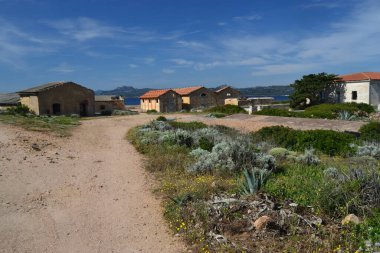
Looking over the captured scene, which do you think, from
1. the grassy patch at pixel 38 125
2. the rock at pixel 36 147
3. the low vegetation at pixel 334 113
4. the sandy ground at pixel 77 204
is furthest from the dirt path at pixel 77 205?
the low vegetation at pixel 334 113

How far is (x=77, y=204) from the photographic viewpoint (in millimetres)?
6984

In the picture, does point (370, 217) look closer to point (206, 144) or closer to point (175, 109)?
point (206, 144)

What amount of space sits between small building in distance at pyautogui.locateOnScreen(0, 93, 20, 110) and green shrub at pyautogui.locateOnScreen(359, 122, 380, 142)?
123 ft

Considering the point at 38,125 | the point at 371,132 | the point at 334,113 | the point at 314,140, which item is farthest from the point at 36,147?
the point at 334,113

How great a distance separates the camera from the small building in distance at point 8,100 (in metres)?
40.7

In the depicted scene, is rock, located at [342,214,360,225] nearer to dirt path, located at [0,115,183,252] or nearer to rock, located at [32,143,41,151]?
dirt path, located at [0,115,183,252]

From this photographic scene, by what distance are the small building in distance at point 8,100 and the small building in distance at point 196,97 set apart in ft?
73.6

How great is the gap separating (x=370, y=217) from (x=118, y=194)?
202 inches

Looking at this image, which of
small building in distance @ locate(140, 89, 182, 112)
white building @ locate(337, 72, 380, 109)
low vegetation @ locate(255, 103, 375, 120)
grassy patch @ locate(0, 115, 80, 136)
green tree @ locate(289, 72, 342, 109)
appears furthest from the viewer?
small building in distance @ locate(140, 89, 182, 112)

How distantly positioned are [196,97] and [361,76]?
887 inches

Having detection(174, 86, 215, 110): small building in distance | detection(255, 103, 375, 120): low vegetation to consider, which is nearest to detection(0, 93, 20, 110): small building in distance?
detection(174, 86, 215, 110): small building in distance

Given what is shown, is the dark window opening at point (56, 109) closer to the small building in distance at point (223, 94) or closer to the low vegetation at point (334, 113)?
the low vegetation at point (334, 113)

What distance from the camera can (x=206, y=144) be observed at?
40.7 feet

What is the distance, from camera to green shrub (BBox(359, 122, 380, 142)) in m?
14.4
